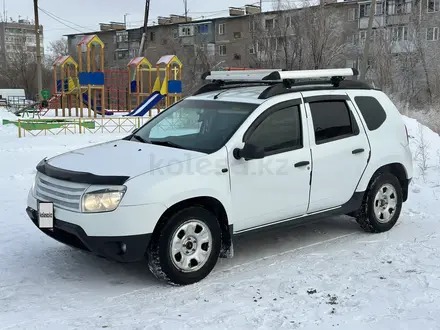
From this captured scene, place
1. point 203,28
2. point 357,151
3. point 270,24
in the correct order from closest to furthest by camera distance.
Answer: point 357,151 → point 270,24 → point 203,28

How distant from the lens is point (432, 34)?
33594mm

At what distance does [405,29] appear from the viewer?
3638cm

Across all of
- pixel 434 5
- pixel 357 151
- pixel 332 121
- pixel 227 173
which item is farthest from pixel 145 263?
pixel 434 5

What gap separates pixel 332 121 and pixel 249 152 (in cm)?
136

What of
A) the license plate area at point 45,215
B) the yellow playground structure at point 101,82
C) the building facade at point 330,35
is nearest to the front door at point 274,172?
the license plate area at point 45,215

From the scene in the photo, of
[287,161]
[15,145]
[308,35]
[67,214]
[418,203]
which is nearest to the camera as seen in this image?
[67,214]

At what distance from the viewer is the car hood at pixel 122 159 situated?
13.6 feet

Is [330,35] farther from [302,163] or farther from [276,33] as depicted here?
[302,163]

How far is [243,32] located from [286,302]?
58.3m

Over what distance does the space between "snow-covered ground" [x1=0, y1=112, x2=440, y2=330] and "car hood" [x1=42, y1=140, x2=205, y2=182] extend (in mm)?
1022

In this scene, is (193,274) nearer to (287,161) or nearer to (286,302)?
(286,302)

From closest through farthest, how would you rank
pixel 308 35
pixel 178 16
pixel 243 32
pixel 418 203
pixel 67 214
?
pixel 67 214
pixel 418 203
pixel 308 35
pixel 243 32
pixel 178 16

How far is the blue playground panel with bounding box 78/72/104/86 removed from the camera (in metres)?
23.5

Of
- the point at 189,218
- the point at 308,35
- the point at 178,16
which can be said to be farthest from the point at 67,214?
the point at 178,16
